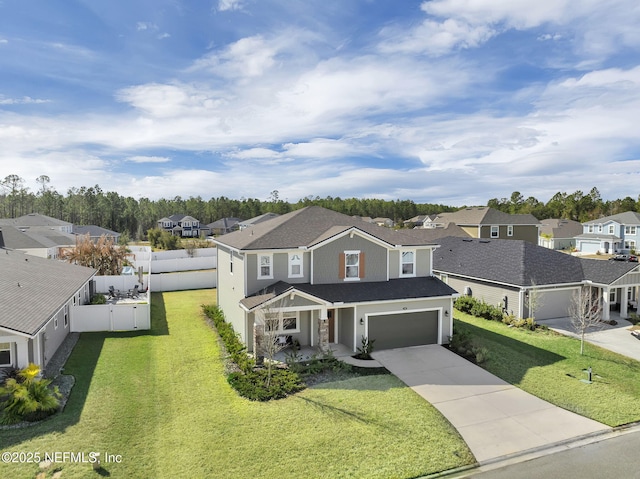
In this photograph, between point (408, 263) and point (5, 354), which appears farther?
point (408, 263)

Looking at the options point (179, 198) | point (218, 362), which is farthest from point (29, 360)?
point (179, 198)

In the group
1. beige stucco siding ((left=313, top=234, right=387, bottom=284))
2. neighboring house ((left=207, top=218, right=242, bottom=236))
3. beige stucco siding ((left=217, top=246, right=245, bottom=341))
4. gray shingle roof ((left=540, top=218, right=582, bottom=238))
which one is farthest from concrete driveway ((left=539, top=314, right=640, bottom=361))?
neighboring house ((left=207, top=218, right=242, bottom=236))

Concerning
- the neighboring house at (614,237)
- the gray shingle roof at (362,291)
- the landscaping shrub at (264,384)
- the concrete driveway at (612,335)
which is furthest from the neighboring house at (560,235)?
the landscaping shrub at (264,384)

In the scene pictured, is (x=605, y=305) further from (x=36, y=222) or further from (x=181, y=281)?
(x=36, y=222)

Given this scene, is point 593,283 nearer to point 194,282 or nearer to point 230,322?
point 230,322

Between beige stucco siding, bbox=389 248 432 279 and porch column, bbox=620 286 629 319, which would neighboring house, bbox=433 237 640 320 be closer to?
porch column, bbox=620 286 629 319

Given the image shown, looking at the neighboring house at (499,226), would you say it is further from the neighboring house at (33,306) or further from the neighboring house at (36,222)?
the neighboring house at (36,222)

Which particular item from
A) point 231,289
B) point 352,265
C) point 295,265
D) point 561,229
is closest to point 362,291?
point 352,265
